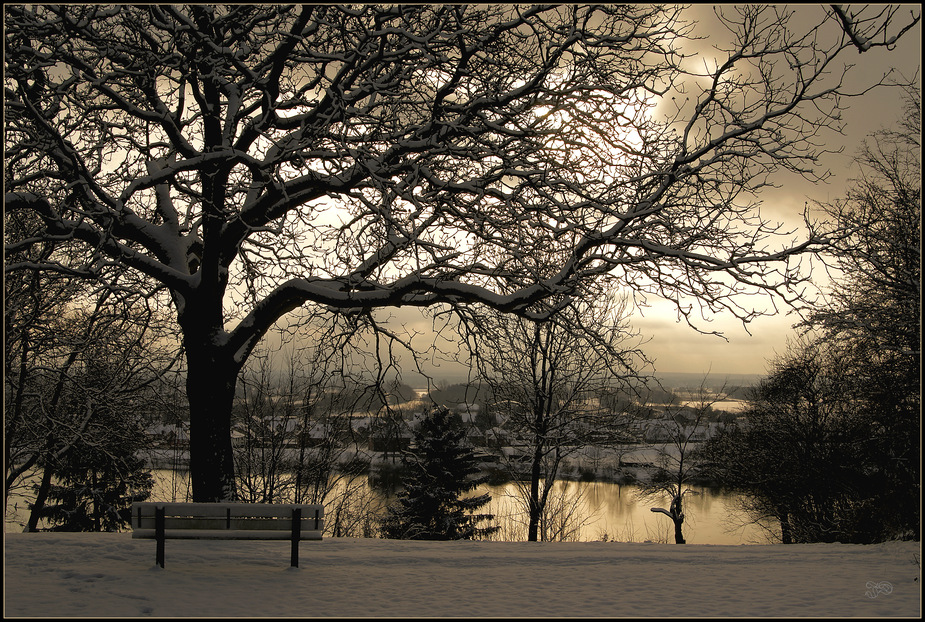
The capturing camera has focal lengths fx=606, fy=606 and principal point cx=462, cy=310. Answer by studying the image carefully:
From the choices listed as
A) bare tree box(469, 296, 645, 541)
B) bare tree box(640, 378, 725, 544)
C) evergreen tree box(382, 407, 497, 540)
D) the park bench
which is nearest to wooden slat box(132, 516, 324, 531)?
the park bench

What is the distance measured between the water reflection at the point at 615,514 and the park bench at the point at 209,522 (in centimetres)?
1625

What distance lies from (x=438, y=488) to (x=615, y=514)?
2133 cm

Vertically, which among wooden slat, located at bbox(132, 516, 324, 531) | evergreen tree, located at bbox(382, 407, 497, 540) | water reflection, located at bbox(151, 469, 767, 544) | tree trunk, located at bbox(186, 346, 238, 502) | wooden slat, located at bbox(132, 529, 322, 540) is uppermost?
tree trunk, located at bbox(186, 346, 238, 502)

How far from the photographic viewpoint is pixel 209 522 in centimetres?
671

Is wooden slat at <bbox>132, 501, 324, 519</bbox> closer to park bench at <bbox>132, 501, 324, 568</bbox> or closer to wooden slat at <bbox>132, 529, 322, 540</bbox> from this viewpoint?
park bench at <bbox>132, 501, 324, 568</bbox>

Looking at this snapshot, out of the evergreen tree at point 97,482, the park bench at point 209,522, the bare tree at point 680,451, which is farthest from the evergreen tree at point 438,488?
the park bench at point 209,522

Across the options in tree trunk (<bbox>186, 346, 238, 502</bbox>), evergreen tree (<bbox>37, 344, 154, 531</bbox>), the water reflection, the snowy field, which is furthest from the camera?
the water reflection

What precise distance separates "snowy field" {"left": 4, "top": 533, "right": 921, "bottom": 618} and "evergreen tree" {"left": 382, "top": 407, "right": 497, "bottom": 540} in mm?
15218

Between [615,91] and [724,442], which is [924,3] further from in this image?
→ [724,442]

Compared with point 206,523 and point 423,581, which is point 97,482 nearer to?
point 206,523

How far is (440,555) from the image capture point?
8.71 m

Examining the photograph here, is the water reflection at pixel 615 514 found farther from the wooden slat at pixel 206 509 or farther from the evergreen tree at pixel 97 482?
the wooden slat at pixel 206 509

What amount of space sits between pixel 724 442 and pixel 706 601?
23.8m

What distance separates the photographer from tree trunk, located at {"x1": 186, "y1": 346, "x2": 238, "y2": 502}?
25.8 ft
